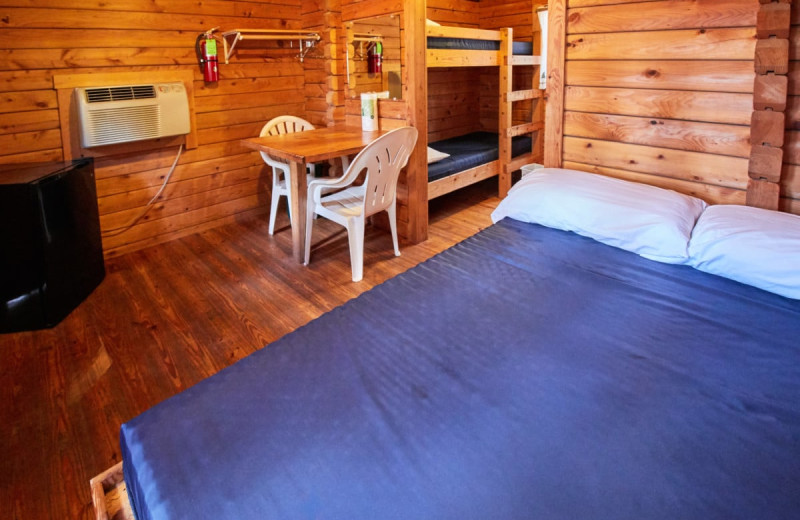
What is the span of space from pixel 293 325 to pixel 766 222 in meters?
1.97

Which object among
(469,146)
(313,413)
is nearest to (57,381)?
(313,413)

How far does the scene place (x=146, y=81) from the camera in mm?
3354

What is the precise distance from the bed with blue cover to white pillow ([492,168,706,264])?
0.77ft

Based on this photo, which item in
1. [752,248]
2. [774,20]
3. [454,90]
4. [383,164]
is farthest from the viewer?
[454,90]

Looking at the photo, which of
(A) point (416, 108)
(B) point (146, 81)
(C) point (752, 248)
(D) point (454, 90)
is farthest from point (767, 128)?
(D) point (454, 90)

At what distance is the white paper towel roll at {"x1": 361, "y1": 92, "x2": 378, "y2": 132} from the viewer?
11.5ft

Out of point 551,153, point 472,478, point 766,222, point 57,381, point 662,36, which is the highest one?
point 662,36

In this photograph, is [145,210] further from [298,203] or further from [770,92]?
[770,92]

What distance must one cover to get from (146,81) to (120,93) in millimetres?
280

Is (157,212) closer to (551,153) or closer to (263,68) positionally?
(263,68)

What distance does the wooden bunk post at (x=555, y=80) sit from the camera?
2.38 metres

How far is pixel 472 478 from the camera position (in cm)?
93

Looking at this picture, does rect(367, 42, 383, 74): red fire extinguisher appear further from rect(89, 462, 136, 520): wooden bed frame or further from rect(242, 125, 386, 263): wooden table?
rect(89, 462, 136, 520): wooden bed frame

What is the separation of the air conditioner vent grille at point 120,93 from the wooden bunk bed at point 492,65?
1.79 metres
